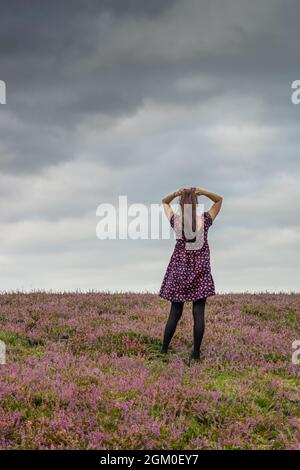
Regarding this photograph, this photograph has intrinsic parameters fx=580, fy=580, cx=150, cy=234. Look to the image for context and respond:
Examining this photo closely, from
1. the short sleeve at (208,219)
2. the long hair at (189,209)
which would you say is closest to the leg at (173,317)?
the long hair at (189,209)

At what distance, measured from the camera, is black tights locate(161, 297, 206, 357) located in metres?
10.7

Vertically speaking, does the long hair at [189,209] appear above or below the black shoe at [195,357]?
above

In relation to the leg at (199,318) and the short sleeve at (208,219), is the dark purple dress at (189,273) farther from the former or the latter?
the leg at (199,318)

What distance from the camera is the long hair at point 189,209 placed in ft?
35.3

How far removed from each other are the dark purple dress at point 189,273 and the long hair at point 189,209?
0.20 m

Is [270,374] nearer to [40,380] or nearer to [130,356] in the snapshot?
[130,356]

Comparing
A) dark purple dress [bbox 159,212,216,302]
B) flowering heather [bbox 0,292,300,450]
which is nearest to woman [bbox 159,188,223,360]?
dark purple dress [bbox 159,212,216,302]

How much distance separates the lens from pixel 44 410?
7668 millimetres

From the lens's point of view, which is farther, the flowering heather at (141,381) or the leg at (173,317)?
the leg at (173,317)

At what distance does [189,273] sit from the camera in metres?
10.9

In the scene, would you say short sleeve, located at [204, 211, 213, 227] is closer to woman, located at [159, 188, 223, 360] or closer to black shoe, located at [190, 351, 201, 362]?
woman, located at [159, 188, 223, 360]

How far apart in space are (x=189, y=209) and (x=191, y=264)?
1.04 meters

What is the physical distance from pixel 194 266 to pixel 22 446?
16.9 ft

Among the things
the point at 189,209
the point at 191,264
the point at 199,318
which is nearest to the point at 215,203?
the point at 189,209
